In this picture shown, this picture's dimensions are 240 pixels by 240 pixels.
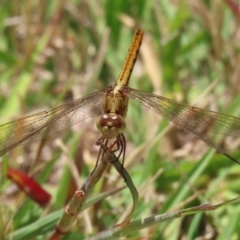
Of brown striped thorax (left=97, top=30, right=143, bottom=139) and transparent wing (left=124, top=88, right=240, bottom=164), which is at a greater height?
brown striped thorax (left=97, top=30, right=143, bottom=139)

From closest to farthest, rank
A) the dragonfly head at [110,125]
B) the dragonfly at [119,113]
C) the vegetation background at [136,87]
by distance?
the dragonfly head at [110,125]
the dragonfly at [119,113]
the vegetation background at [136,87]

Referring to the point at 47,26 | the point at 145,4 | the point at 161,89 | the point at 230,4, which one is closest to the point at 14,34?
the point at 47,26

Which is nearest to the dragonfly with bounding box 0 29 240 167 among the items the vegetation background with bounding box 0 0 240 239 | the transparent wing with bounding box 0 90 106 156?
the transparent wing with bounding box 0 90 106 156

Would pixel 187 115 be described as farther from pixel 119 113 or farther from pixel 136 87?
pixel 136 87

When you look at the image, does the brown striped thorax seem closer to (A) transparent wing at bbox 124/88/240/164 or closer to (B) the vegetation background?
(A) transparent wing at bbox 124/88/240/164

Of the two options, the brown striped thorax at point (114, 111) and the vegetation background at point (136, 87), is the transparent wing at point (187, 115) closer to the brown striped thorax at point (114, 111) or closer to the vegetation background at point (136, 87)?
the brown striped thorax at point (114, 111)

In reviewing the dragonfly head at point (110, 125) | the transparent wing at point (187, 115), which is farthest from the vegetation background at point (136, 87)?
the dragonfly head at point (110, 125)
